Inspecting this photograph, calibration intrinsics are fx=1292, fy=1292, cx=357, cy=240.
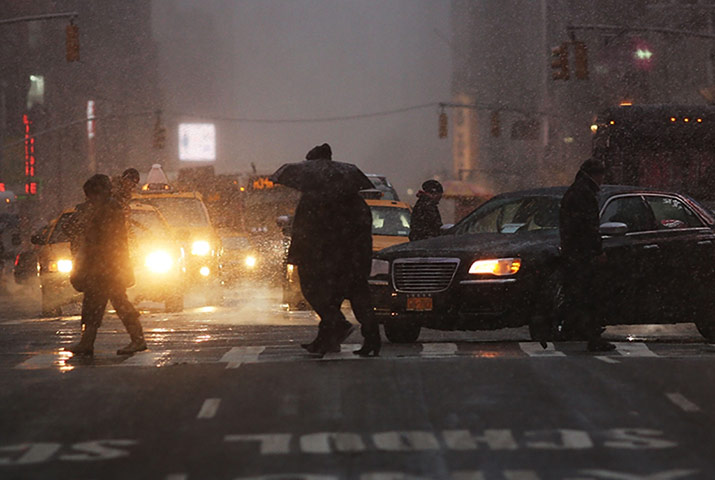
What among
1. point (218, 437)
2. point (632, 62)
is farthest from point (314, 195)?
point (632, 62)

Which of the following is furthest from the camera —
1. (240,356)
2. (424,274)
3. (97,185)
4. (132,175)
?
(132,175)

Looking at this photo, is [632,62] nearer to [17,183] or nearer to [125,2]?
[17,183]

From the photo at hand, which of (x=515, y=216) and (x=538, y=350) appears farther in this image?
(x=515, y=216)

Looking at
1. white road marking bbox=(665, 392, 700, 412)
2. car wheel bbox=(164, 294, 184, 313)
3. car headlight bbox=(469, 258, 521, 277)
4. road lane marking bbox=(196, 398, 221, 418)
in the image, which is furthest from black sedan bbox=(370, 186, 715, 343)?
car wheel bbox=(164, 294, 184, 313)

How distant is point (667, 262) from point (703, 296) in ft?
1.69

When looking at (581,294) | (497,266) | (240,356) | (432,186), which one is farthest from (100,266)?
(432,186)

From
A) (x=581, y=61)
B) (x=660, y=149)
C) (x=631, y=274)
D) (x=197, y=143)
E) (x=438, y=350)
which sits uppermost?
(x=197, y=143)

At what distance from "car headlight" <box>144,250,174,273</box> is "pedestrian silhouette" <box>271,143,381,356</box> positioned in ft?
29.9

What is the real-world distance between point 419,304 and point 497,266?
2.63 feet

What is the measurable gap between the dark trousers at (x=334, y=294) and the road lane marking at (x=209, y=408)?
2590 millimetres

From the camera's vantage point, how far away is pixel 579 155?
9100 cm

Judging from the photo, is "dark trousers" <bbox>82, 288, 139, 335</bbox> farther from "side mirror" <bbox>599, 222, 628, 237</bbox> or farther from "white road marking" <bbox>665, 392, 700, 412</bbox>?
"white road marking" <bbox>665, 392, 700, 412</bbox>

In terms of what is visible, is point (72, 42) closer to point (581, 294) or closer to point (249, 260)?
point (249, 260)

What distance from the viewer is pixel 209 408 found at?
780 centimetres
